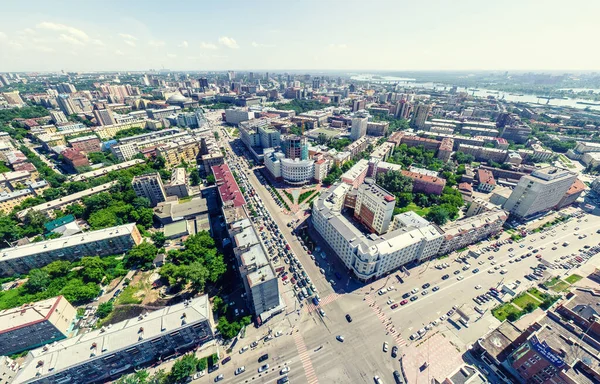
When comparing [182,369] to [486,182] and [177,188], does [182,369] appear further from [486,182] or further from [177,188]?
[486,182]

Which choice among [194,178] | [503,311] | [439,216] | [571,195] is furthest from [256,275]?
[571,195]

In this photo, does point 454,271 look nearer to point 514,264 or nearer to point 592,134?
point 514,264

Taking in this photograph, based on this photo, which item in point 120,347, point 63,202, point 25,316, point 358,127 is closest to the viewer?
point 120,347

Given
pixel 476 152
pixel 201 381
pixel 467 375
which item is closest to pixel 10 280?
pixel 201 381

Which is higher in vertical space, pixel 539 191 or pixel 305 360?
pixel 539 191

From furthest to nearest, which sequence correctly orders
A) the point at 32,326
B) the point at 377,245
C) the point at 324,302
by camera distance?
the point at 377,245
the point at 324,302
the point at 32,326

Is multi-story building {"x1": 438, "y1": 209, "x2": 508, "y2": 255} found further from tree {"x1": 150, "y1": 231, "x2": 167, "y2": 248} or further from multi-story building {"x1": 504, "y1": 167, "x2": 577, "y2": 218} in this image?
tree {"x1": 150, "y1": 231, "x2": 167, "y2": 248}

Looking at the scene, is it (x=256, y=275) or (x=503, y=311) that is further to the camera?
(x=503, y=311)

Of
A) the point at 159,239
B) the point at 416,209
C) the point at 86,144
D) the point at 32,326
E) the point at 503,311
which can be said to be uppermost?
the point at 86,144
